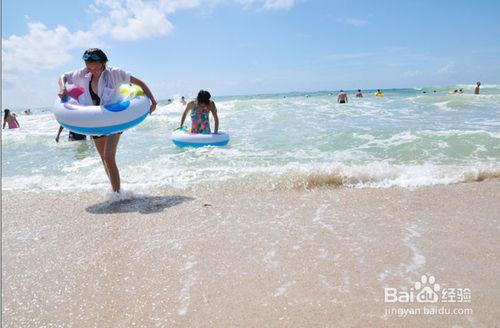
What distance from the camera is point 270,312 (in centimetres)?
171

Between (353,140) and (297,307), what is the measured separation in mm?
6024

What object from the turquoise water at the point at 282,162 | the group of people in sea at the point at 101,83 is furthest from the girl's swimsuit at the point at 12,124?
the group of people in sea at the point at 101,83

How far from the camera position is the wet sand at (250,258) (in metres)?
1.73

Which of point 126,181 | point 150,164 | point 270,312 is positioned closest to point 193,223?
point 270,312

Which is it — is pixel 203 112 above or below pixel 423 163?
above

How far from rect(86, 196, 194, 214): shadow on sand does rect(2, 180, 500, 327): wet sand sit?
3cm

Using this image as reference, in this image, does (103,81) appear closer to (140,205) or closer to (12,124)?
(140,205)

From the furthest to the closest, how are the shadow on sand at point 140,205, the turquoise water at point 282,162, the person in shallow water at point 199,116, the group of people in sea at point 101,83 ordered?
1. the person in shallow water at point 199,116
2. the turquoise water at point 282,162
3. the group of people in sea at point 101,83
4. the shadow on sand at point 140,205

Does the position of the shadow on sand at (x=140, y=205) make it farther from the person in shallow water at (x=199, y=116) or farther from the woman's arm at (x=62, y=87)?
the person in shallow water at (x=199, y=116)

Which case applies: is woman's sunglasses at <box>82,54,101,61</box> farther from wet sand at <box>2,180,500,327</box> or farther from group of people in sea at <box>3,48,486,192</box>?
wet sand at <box>2,180,500,327</box>

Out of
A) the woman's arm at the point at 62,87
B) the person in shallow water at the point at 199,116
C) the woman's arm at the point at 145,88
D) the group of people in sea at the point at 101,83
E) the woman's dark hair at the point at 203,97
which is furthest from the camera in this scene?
the person in shallow water at the point at 199,116

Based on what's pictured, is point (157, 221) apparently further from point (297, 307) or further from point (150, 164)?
point (150, 164)

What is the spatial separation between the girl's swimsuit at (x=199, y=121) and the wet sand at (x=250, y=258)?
4.09m

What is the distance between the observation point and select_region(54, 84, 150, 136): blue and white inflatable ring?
3.54 metres
